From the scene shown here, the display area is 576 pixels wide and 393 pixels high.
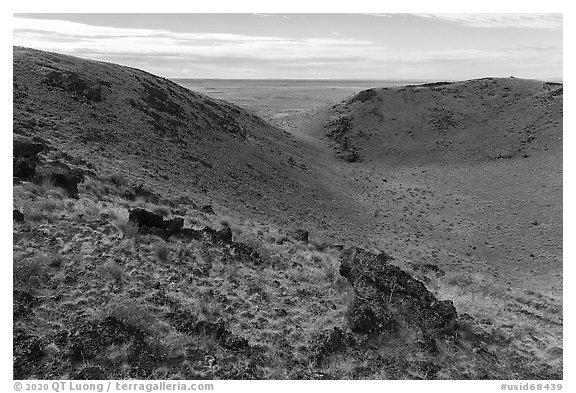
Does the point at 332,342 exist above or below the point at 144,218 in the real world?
below

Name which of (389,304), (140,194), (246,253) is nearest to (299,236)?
(246,253)

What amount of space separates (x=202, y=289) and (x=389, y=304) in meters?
4.75

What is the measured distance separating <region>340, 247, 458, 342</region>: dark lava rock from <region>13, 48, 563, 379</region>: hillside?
0.04 meters

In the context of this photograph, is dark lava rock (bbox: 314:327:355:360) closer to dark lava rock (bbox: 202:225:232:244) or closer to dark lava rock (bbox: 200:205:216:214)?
dark lava rock (bbox: 202:225:232:244)

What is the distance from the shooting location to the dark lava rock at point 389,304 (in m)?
9.14

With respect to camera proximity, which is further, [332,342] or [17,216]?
[17,216]

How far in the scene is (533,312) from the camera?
1285 centimetres

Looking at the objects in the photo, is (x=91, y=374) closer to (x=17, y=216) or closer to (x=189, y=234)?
(x=17, y=216)

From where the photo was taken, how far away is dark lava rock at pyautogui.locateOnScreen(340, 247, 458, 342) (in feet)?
30.0

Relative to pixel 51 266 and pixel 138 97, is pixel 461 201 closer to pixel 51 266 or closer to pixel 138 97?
pixel 138 97

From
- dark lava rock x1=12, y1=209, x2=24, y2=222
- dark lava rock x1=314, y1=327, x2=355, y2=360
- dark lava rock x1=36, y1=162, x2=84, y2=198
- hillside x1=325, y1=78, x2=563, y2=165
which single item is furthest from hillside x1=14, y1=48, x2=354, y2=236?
hillside x1=325, y1=78, x2=563, y2=165

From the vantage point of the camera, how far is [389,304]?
9.91 meters

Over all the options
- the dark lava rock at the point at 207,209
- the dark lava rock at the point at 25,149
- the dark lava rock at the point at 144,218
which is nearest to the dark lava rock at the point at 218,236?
the dark lava rock at the point at 144,218

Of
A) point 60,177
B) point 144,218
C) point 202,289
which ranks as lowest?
point 202,289
